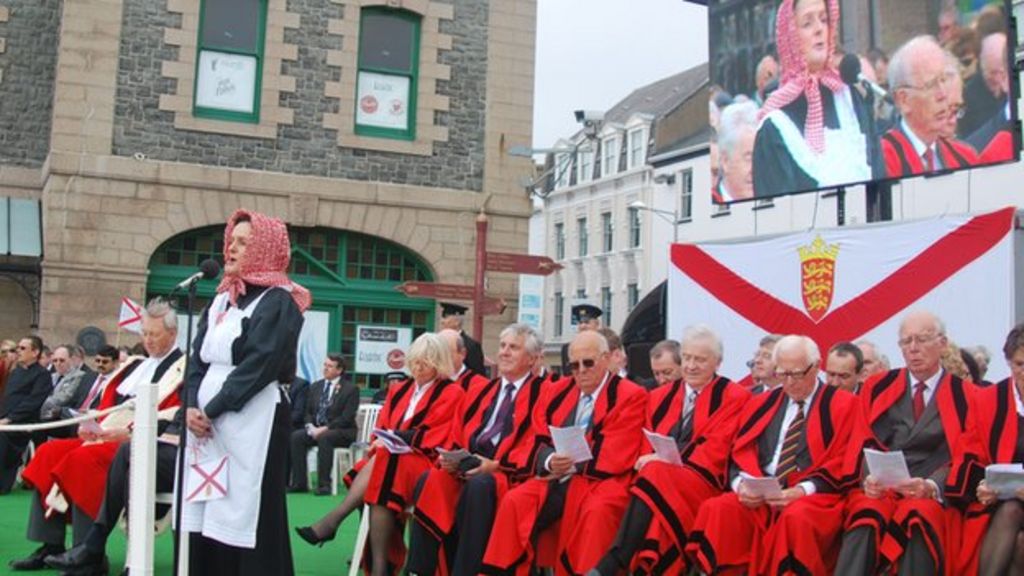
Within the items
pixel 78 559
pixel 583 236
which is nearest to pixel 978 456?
pixel 78 559

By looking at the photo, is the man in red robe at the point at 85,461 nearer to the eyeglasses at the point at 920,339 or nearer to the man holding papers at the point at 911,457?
the man holding papers at the point at 911,457

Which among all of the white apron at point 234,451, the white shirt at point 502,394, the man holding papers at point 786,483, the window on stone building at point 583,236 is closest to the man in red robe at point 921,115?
the white shirt at point 502,394

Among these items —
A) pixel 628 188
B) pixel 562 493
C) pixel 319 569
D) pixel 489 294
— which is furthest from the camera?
pixel 628 188

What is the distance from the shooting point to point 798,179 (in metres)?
14.0

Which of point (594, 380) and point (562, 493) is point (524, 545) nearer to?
point (562, 493)

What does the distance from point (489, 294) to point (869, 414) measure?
36.9ft

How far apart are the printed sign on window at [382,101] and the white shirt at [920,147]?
7.51 metres

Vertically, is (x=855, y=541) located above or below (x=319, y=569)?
above

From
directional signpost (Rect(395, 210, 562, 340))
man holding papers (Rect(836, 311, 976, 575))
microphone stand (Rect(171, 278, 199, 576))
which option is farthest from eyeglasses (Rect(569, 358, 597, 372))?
directional signpost (Rect(395, 210, 562, 340))

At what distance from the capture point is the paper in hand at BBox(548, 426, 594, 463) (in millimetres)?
6898

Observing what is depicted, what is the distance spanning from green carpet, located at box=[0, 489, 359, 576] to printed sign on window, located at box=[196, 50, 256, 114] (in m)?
6.60

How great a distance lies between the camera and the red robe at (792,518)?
617cm

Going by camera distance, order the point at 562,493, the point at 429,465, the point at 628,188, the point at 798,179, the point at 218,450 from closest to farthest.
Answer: the point at 218,450 → the point at 562,493 → the point at 429,465 → the point at 798,179 → the point at 628,188

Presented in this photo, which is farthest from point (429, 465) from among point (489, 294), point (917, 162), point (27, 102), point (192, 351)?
point (27, 102)
